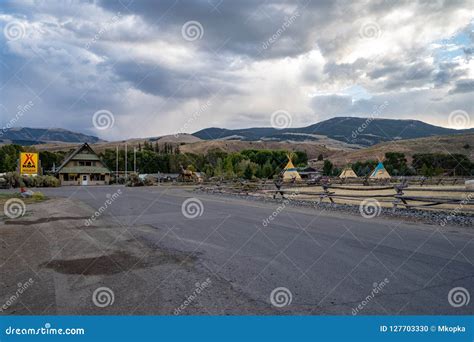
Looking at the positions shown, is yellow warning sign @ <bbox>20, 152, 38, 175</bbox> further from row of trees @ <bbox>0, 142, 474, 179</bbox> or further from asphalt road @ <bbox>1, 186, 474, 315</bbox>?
row of trees @ <bbox>0, 142, 474, 179</bbox>

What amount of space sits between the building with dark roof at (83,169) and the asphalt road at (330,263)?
6911cm

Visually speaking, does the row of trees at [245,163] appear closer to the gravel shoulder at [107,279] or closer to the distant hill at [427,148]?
the distant hill at [427,148]

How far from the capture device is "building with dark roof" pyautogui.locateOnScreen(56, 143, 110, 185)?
3031 inches

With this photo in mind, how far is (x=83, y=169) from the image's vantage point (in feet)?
257

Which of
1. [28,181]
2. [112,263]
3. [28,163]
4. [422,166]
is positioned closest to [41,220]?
[28,163]

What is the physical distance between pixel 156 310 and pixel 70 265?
10.7 ft

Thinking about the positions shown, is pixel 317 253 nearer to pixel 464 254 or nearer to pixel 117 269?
pixel 464 254

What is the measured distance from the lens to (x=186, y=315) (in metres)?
4.70

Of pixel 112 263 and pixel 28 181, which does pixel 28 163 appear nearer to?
pixel 112 263

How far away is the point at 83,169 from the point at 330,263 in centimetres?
7737

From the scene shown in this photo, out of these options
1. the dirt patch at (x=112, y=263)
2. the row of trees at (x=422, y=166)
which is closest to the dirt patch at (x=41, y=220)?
the dirt patch at (x=112, y=263)

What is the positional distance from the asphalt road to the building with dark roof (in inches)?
2721

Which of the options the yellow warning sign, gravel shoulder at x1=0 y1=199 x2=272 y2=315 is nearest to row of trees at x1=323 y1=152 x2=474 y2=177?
the yellow warning sign

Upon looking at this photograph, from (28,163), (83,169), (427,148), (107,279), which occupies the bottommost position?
(107,279)
